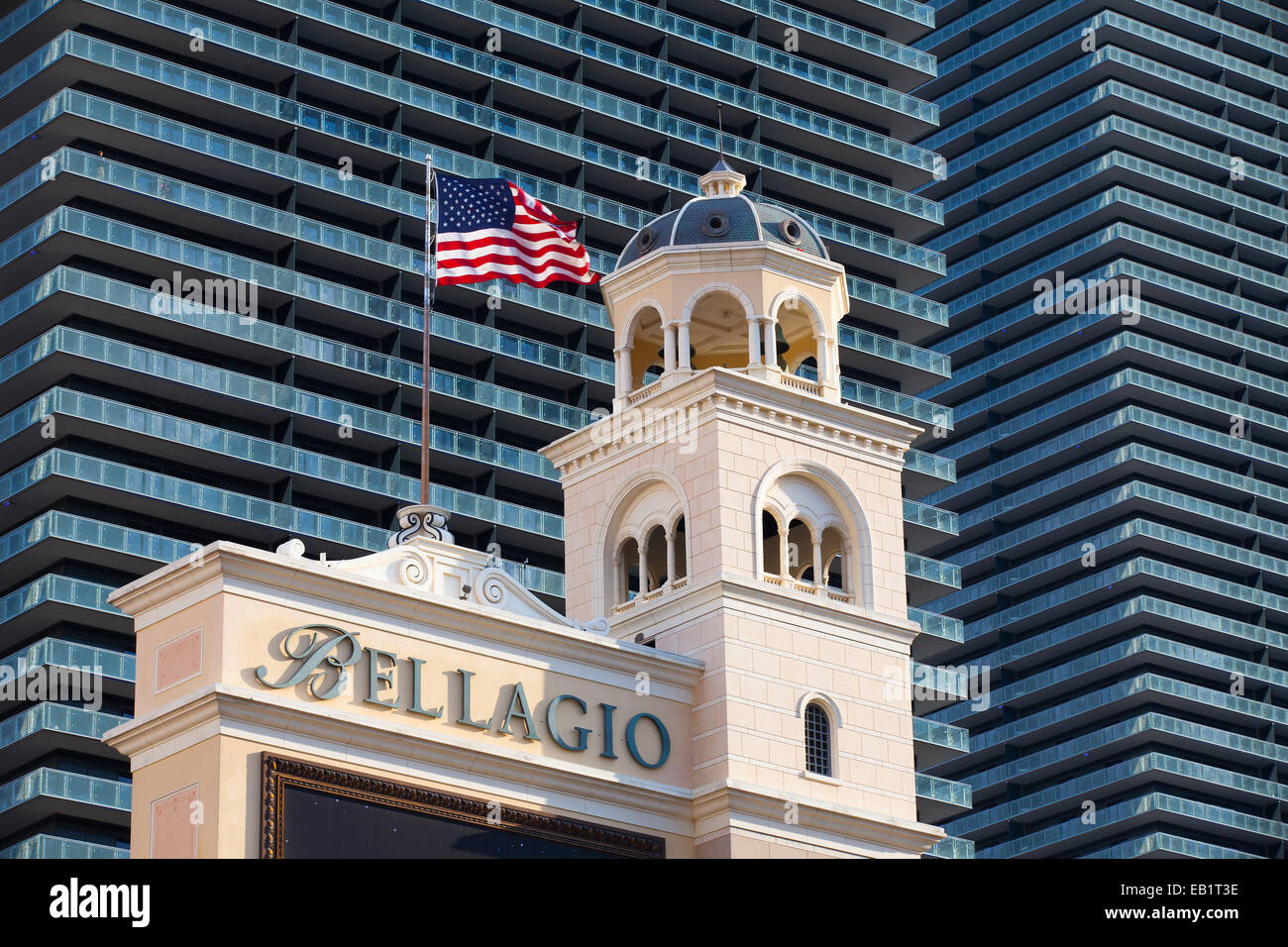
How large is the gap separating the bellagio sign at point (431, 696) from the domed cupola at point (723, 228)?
46.2 feet

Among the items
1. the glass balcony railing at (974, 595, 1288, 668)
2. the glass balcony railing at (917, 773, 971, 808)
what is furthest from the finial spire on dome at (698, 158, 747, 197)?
the glass balcony railing at (974, 595, 1288, 668)

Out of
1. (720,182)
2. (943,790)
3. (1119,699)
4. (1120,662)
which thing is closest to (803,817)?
(720,182)

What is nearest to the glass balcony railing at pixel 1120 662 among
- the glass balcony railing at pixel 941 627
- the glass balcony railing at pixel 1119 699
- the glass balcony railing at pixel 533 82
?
the glass balcony railing at pixel 1119 699

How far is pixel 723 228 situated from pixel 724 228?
0.03 metres

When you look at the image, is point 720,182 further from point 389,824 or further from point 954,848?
point 954,848

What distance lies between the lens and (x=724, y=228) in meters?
74.2

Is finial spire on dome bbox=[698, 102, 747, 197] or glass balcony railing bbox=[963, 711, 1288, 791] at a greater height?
glass balcony railing bbox=[963, 711, 1288, 791]

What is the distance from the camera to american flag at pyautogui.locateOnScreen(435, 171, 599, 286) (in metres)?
68.6

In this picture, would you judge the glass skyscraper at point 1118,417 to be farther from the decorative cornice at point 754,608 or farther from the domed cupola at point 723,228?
the decorative cornice at point 754,608

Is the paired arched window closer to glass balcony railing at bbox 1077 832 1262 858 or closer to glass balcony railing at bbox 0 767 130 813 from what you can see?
glass balcony railing at bbox 0 767 130 813

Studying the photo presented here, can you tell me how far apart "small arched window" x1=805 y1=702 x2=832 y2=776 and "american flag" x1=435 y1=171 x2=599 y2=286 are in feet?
40.6

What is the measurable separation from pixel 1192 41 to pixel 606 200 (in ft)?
208

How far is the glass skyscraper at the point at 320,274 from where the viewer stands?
395 ft

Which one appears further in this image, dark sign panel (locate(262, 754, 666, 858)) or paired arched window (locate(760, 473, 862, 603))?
paired arched window (locate(760, 473, 862, 603))
